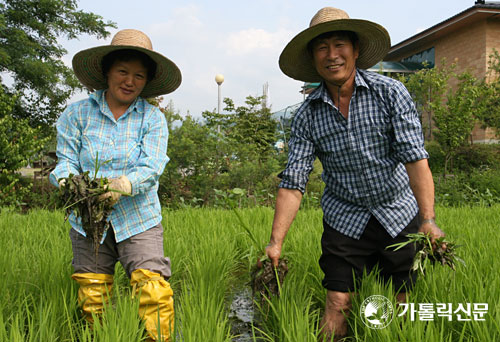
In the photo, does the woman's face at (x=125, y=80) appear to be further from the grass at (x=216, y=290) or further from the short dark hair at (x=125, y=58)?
the grass at (x=216, y=290)

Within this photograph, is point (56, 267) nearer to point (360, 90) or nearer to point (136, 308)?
point (136, 308)

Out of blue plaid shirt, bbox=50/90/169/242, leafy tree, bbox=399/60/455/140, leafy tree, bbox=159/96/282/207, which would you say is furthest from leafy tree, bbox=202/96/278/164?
blue plaid shirt, bbox=50/90/169/242

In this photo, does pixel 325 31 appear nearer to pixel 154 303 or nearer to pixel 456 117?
pixel 154 303

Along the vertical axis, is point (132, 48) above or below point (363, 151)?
above

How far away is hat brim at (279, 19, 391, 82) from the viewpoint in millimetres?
1679

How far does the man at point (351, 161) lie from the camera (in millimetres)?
1685

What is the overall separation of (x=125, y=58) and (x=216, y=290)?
1.18 metres

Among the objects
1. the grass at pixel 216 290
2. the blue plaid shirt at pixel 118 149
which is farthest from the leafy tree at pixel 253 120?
the blue plaid shirt at pixel 118 149

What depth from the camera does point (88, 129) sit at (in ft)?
5.75

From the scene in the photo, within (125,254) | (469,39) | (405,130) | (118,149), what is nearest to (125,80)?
(118,149)

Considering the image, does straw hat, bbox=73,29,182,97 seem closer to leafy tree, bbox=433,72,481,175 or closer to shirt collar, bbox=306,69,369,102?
shirt collar, bbox=306,69,369,102

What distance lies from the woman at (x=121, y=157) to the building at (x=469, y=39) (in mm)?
11337

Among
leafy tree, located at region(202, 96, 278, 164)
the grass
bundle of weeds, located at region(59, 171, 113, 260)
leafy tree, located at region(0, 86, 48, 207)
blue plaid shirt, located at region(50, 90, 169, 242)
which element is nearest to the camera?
the grass

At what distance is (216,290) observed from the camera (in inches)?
80.9
